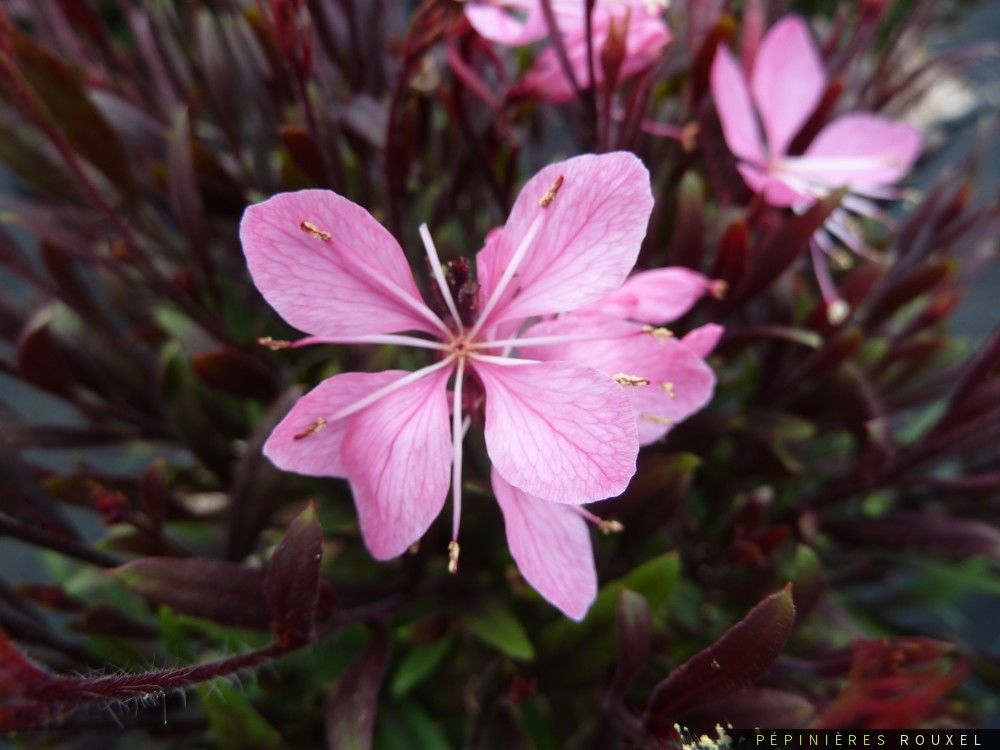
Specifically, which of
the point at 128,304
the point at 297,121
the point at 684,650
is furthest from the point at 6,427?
the point at 684,650

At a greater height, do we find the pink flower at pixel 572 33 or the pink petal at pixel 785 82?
the pink flower at pixel 572 33

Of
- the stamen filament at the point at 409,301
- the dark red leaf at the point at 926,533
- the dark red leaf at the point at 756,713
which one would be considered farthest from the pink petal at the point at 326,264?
the dark red leaf at the point at 926,533

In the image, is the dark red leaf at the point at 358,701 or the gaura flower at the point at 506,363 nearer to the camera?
the gaura flower at the point at 506,363

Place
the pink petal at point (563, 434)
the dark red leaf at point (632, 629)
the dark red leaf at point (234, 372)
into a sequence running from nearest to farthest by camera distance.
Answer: the pink petal at point (563, 434)
the dark red leaf at point (632, 629)
the dark red leaf at point (234, 372)

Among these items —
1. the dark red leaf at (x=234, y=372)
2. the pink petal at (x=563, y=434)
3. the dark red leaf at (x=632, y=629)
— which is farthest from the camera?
the dark red leaf at (x=234, y=372)

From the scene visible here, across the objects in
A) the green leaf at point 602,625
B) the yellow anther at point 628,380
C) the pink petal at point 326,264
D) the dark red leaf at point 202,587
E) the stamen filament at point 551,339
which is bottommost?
the green leaf at point 602,625

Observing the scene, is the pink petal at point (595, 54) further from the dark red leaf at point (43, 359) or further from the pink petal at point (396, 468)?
the dark red leaf at point (43, 359)

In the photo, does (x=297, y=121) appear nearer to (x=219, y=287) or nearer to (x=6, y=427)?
(x=219, y=287)

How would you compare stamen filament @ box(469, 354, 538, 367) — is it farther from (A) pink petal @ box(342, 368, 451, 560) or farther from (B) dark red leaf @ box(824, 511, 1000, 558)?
(B) dark red leaf @ box(824, 511, 1000, 558)

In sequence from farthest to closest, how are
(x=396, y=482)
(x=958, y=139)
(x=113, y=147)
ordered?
(x=958, y=139) < (x=113, y=147) < (x=396, y=482)
